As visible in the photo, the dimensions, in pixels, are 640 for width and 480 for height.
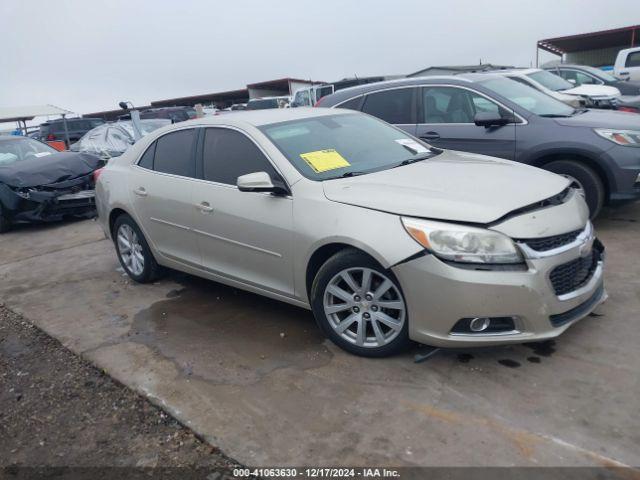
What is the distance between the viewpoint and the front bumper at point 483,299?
2.83m

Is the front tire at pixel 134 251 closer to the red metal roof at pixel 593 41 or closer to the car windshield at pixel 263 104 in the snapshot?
the car windshield at pixel 263 104

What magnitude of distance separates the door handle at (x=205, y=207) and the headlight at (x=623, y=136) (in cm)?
382

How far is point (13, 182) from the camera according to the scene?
7.79 meters

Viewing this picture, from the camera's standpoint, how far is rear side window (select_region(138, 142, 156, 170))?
4.81 m

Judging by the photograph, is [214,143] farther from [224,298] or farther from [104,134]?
[104,134]

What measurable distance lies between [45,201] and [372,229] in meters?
6.40

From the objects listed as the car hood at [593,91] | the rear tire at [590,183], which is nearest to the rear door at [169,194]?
the rear tire at [590,183]

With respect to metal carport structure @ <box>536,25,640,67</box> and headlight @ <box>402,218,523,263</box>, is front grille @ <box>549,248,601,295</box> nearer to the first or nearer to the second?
headlight @ <box>402,218,523,263</box>

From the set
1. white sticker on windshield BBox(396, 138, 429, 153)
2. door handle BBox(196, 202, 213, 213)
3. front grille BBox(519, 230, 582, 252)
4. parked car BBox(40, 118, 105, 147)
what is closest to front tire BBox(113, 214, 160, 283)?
door handle BBox(196, 202, 213, 213)

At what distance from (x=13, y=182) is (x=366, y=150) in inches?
241

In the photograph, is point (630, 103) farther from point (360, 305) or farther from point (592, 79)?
point (360, 305)

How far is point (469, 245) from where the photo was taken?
2877 millimetres

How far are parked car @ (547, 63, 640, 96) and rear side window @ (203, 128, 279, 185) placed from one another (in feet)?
34.2

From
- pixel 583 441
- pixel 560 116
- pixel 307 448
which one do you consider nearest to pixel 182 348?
pixel 307 448
